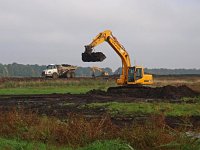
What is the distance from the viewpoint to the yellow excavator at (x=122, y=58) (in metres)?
42.4

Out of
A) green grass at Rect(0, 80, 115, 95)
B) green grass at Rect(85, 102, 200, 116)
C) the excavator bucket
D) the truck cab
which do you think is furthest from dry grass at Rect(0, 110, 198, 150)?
the truck cab

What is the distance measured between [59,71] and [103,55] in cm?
3489

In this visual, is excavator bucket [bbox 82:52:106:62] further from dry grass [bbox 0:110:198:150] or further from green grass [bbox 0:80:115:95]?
dry grass [bbox 0:110:198:150]

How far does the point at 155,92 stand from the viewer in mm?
40562

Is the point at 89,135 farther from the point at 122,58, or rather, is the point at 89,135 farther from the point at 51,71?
the point at 51,71

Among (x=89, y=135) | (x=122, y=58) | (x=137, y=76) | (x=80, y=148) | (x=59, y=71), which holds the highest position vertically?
(x=122, y=58)

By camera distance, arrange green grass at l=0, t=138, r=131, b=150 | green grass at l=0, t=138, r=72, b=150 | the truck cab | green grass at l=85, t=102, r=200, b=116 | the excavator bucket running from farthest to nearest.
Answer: the truck cab, the excavator bucket, green grass at l=85, t=102, r=200, b=116, green grass at l=0, t=138, r=72, b=150, green grass at l=0, t=138, r=131, b=150

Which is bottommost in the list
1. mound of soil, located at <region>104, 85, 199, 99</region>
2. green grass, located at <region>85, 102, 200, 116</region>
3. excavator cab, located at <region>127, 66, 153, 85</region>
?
green grass, located at <region>85, 102, 200, 116</region>

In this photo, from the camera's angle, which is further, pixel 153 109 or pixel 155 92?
pixel 155 92

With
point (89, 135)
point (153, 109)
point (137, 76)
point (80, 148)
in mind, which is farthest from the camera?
point (137, 76)

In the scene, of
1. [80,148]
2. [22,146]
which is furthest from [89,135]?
[22,146]

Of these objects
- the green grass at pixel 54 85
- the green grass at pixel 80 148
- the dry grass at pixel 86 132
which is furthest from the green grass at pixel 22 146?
the green grass at pixel 54 85

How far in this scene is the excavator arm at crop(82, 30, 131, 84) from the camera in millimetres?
42344

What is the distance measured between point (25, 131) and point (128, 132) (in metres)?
4.23
